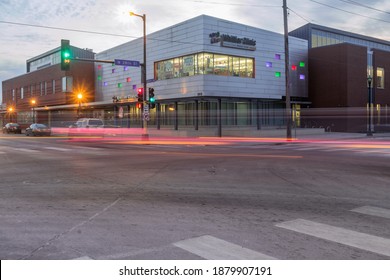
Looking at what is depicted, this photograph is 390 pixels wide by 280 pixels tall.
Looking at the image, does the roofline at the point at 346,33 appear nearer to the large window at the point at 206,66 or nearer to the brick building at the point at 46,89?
the large window at the point at 206,66

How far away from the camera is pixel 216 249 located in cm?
489

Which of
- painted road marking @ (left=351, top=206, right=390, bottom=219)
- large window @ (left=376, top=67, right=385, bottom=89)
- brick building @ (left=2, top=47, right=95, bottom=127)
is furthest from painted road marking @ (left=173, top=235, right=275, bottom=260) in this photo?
brick building @ (left=2, top=47, right=95, bottom=127)

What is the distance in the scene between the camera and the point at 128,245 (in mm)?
5074

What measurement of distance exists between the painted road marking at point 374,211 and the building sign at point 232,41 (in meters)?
31.4

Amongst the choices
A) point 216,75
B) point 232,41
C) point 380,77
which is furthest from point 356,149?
point 380,77

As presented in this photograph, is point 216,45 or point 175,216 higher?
point 216,45

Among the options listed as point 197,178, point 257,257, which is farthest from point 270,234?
point 197,178

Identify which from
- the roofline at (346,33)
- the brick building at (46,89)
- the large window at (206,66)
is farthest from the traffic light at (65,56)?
the roofline at (346,33)

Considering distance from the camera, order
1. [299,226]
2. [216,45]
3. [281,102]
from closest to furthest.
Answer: [299,226] → [216,45] → [281,102]

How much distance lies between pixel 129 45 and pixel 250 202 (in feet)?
139

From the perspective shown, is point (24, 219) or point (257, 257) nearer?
point (257, 257)

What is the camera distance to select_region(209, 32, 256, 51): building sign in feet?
121

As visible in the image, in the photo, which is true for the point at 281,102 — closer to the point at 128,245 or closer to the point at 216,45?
the point at 216,45

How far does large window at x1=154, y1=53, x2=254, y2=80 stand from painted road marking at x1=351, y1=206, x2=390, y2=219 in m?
30.3
